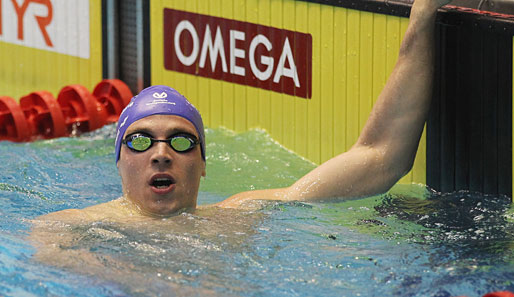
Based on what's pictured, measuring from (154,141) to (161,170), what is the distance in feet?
0.38

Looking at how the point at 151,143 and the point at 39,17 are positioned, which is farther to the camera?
the point at 39,17

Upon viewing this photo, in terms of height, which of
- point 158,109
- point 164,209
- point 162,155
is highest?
point 158,109

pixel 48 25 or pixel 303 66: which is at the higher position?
pixel 303 66

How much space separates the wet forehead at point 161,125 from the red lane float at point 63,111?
2.47 m

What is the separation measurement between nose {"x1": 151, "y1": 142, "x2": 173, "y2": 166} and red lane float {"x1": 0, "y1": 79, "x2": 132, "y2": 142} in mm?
2571

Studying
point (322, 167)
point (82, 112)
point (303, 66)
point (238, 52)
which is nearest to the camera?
point (322, 167)

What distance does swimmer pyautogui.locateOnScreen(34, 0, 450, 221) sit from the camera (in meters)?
3.87

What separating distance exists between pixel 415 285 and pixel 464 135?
4.11 ft

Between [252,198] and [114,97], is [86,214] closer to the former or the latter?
[252,198]

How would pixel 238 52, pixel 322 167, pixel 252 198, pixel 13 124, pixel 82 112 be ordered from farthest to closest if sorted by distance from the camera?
1. pixel 82 112
2. pixel 13 124
3. pixel 238 52
4. pixel 322 167
5. pixel 252 198

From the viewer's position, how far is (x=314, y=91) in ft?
17.5

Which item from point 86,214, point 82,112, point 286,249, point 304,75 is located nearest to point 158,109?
point 86,214

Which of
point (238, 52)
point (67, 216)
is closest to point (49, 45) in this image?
point (238, 52)

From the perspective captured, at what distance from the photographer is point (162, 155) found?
12.5ft
